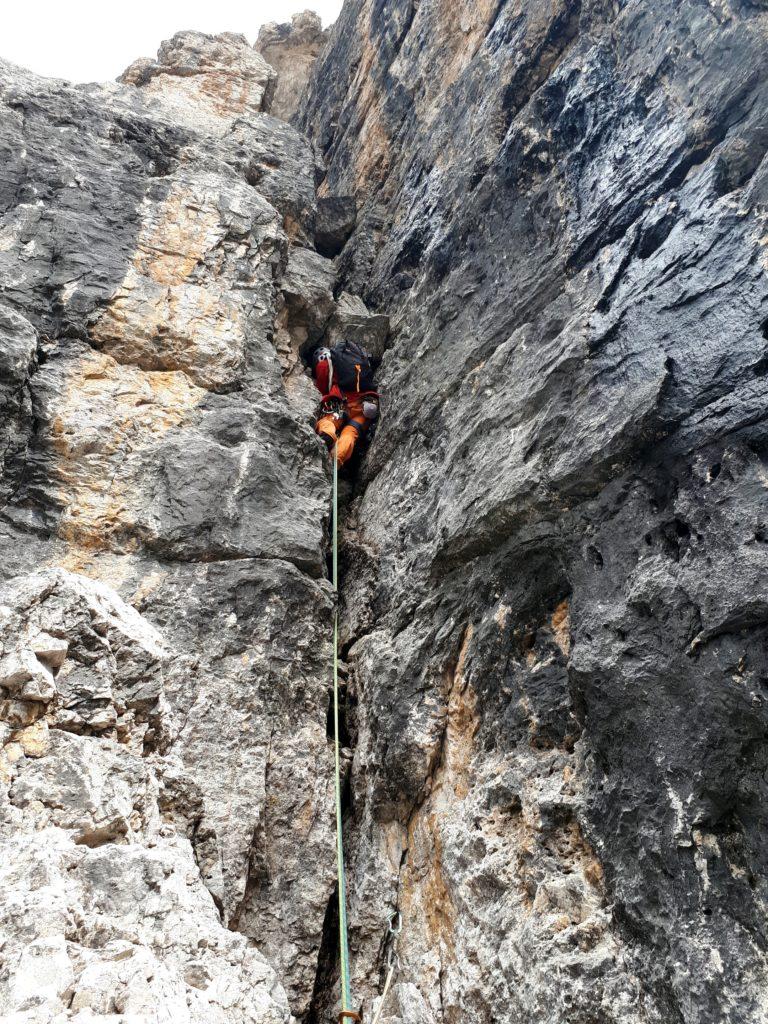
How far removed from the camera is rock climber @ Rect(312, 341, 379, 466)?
8.34 meters

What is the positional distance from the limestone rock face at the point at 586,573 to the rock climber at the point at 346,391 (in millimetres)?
681

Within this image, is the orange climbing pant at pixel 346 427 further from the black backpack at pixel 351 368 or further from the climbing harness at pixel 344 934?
the climbing harness at pixel 344 934

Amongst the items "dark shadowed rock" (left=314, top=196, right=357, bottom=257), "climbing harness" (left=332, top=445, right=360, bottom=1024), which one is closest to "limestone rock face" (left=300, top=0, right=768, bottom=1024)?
"climbing harness" (left=332, top=445, right=360, bottom=1024)

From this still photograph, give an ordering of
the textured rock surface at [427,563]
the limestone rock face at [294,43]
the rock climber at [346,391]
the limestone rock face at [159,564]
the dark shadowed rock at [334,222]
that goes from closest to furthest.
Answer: the limestone rock face at [159,564]
the textured rock surface at [427,563]
the rock climber at [346,391]
the dark shadowed rock at [334,222]
the limestone rock face at [294,43]

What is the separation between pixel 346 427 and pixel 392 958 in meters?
5.30

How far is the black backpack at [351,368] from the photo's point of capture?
8.58 metres

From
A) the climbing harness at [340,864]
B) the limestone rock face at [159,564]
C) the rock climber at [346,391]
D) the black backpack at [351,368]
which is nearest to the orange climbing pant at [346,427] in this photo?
the rock climber at [346,391]

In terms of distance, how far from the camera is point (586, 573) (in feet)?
14.5

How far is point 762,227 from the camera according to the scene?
444 cm

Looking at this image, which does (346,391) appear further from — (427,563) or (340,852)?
(340,852)

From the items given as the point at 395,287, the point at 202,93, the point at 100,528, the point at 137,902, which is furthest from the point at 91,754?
the point at 202,93

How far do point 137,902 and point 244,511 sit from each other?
154 inches

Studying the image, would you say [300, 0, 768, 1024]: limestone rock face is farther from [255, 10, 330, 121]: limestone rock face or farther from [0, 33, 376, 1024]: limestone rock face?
[255, 10, 330, 121]: limestone rock face

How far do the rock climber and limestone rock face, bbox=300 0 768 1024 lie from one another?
681 mm
